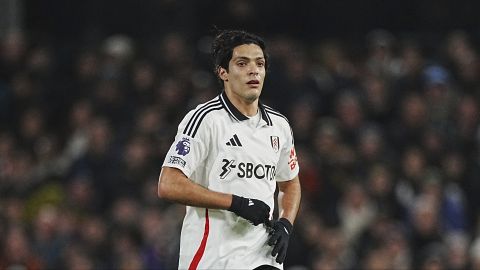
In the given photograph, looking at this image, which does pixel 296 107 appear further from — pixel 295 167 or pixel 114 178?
pixel 295 167

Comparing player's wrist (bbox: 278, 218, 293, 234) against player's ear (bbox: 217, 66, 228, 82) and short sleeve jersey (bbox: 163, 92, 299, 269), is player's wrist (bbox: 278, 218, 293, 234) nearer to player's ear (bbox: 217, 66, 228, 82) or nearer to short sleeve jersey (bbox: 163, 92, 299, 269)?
short sleeve jersey (bbox: 163, 92, 299, 269)

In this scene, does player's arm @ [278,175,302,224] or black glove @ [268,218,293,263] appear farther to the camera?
player's arm @ [278,175,302,224]

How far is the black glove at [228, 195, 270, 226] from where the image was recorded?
643 centimetres

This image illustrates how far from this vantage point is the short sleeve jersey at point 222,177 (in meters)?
6.56

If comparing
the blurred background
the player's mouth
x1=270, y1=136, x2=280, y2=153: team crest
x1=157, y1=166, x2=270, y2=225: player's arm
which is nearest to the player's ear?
the player's mouth

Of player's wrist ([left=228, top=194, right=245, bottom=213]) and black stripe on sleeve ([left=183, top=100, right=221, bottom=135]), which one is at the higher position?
black stripe on sleeve ([left=183, top=100, right=221, bottom=135])

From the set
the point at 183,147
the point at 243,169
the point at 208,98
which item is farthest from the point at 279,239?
the point at 208,98

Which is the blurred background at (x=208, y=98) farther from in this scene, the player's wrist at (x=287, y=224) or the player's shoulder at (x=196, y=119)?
the player's shoulder at (x=196, y=119)

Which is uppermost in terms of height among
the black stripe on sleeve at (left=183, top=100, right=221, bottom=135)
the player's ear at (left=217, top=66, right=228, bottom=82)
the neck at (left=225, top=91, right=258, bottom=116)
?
the player's ear at (left=217, top=66, right=228, bottom=82)

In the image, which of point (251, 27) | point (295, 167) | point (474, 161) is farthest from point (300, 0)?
point (295, 167)

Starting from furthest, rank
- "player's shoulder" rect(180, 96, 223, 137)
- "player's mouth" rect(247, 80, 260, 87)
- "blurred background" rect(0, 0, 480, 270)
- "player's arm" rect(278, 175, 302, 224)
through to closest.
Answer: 1. "blurred background" rect(0, 0, 480, 270)
2. "player's arm" rect(278, 175, 302, 224)
3. "player's mouth" rect(247, 80, 260, 87)
4. "player's shoulder" rect(180, 96, 223, 137)

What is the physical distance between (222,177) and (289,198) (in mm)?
625

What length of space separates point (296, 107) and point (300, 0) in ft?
14.9

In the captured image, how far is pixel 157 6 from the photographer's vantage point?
16.2 m
